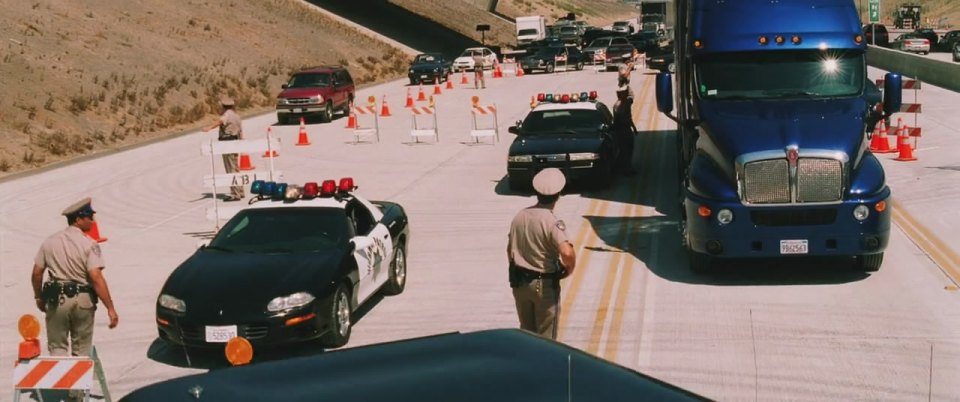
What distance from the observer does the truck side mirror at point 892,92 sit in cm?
1444

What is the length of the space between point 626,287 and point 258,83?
39.2m

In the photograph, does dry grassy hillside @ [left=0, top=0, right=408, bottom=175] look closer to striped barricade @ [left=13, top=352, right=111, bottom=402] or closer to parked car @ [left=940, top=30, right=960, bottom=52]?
striped barricade @ [left=13, top=352, right=111, bottom=402]

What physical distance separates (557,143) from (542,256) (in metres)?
11.6

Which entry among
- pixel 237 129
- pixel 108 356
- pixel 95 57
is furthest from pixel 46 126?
pixel 108 356

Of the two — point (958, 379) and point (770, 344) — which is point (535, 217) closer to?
point (770, 344)

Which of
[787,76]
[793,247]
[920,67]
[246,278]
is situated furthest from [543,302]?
[920,67]

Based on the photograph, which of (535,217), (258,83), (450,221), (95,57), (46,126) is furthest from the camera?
(258,83)

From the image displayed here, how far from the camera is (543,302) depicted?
932 cm

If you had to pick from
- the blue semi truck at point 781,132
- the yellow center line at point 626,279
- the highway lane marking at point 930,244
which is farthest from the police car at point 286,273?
the highway lane marking at point 930,244

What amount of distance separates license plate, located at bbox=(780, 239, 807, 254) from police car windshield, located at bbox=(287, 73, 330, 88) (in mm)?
26182

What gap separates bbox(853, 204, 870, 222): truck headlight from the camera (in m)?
13.2

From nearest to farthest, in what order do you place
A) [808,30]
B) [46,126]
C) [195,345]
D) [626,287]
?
[195,345] < [626,287] < [808,30] < [46,126]

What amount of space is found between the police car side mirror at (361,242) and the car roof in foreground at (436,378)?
7.14m

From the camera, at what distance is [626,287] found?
13680 mm
